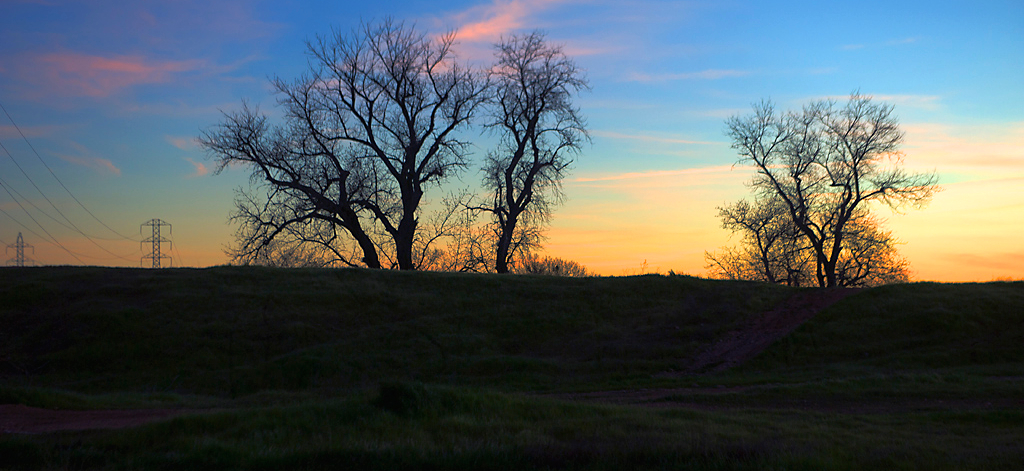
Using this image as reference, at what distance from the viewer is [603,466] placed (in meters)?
6.48

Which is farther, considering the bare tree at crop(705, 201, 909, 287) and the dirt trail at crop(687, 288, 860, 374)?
the bare tree at crop(705, 201, 909, 287)

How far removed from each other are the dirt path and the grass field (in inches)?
24.9

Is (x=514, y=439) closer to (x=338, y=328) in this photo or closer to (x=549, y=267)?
(x=338, y=328)

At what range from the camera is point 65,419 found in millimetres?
9508

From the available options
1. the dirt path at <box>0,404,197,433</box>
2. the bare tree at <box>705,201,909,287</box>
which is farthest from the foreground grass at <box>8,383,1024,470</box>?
the bare tree at <box>705,201,909,287</box>

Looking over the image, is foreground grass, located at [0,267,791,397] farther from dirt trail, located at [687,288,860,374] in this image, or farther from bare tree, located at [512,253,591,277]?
bare tree, located at [512,253,591,277]

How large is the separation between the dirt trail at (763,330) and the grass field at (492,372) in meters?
0.40

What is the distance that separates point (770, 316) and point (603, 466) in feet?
50.7

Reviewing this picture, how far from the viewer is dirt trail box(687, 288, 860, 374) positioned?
54.1 ft

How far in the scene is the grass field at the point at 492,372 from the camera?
6926mm

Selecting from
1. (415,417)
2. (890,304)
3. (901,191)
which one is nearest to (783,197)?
(901,191)

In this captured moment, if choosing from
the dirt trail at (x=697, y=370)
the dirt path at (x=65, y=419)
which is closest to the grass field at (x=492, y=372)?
the dirt trail at (x=697, y=370)

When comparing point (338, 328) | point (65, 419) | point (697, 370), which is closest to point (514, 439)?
point (65, 419)

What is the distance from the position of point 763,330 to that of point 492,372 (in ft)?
29.5
